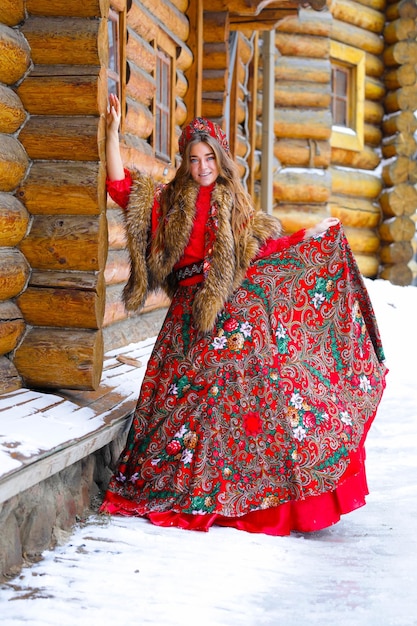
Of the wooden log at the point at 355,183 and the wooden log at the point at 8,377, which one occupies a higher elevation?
the wooden log at the point at 355,183

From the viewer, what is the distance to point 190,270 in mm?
4168

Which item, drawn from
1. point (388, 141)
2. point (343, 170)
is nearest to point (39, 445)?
point (343, 170)

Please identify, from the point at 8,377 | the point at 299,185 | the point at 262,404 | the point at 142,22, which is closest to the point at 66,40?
the point at 8,377

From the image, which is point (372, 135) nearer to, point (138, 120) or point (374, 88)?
point (374, 88)

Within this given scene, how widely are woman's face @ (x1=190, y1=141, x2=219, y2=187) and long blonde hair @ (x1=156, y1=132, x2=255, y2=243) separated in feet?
0.06

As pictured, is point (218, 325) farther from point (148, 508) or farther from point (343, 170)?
point (343, 170)

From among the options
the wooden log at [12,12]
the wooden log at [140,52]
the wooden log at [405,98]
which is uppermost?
the wooden log at [405,98]

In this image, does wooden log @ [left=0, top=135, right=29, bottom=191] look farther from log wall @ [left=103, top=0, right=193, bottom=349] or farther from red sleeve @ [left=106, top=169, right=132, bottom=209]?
log wall @ [left=103, top=0, right=193, bottom=349]

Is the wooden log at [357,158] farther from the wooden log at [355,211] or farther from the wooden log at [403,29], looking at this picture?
the wooden log at [403,29]

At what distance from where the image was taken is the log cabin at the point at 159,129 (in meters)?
4.01

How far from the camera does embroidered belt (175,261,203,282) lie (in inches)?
163

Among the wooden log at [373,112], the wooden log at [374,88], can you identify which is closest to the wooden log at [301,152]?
the wooden log at [373,112]

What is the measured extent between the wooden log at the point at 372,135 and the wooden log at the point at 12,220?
9.42 metres

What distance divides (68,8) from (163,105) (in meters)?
3.09
